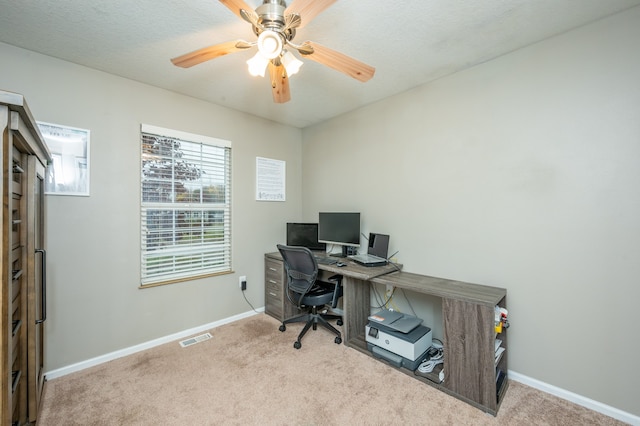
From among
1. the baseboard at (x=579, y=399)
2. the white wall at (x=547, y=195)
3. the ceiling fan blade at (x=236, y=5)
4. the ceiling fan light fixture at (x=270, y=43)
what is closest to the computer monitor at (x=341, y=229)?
the white wall at (x=547, y=195)

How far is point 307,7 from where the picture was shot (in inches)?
50.3

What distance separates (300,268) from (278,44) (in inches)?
73.6

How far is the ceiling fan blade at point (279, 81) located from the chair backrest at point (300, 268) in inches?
49.3

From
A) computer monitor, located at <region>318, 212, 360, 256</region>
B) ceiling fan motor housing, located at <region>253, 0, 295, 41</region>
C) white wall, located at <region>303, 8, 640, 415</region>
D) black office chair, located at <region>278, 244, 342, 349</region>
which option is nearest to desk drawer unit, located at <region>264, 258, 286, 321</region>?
black office chair, located at <region>278, 244, 342, 349</region>

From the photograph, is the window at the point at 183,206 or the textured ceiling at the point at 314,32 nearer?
the textured ceiling at the point at 314,32

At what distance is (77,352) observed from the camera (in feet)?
7.13

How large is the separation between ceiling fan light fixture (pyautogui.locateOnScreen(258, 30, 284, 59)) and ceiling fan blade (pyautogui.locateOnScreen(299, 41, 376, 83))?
16 cm

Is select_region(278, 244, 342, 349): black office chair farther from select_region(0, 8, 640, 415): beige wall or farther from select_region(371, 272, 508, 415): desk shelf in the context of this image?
select_region(371, 272, 508, 415): desk shelf

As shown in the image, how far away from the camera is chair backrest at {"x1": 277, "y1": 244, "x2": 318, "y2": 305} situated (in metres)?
2.47

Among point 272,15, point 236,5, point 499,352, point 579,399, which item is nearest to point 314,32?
point 272,15

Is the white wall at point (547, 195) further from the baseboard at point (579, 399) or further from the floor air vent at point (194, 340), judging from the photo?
the floor air vent at point (194, 340)

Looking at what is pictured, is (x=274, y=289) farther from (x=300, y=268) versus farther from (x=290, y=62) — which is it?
(x=290, y=62)

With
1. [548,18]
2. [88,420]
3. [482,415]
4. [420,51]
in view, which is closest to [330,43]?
[420,51]

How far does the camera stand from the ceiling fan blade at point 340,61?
1515 mm
